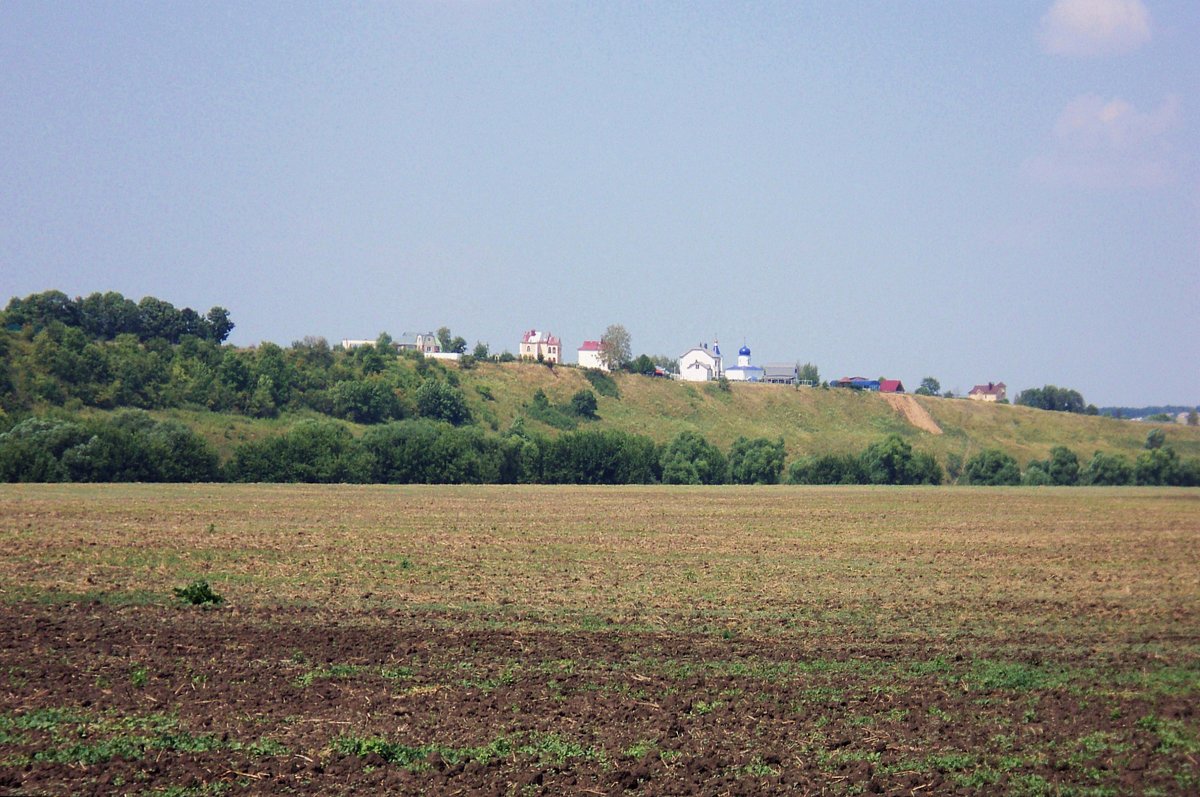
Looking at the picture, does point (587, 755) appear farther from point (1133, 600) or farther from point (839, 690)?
point (1133, 600)

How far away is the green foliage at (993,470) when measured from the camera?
93188mm

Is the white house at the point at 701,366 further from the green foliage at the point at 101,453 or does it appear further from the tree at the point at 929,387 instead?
the green foliage at the point at 101,453

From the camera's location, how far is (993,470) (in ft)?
311

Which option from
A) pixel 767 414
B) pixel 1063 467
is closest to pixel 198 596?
pixel 1063 467

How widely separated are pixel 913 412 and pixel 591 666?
120543 millimetres

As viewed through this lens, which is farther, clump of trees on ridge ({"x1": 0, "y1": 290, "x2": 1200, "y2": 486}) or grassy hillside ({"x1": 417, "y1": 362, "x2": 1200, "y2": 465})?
grassy hillside ({"x1": 417, "y1": 362, "x2": 1200, "y2": 465})

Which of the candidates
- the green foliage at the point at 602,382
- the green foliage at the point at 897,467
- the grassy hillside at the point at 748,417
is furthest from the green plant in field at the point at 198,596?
the green foliage at the point at 602,382

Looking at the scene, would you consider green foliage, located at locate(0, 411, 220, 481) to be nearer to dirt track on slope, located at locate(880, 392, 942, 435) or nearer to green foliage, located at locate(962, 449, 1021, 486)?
green foliage, located at locate(962, 449, 1021, 486)

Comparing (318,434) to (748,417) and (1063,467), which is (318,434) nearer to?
(1063,467)

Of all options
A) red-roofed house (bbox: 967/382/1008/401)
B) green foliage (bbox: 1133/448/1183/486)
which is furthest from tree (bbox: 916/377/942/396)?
green foliage (bbox: 1133/448/1183/486)

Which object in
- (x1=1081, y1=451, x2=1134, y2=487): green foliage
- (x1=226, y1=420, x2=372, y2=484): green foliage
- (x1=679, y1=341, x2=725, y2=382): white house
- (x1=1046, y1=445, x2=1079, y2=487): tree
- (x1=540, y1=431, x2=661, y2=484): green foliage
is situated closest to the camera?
(x1=1081, y1=451, x2=1134, y2=487): green foliage

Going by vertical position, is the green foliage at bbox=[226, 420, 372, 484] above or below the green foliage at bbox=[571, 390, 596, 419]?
below

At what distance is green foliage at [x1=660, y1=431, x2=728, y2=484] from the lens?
99.3 metres

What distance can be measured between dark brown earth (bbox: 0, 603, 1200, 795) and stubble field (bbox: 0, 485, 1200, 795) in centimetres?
6
